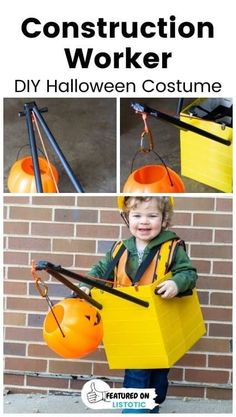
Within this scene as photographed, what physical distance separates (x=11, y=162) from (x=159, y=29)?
386 mm

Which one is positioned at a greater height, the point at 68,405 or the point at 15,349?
the point at 15,349

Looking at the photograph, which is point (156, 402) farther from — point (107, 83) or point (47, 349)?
point (107, 83)

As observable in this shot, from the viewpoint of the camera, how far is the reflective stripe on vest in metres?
1.66

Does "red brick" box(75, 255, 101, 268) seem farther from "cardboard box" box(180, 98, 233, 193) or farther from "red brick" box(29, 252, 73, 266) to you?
"cardboard box" box(180, 98, 233, 193)

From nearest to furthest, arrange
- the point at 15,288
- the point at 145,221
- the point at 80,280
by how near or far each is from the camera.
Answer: the point at 80,280 → the point at 145,221 → the point at 15,288

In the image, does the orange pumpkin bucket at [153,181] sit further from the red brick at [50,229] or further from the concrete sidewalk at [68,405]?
the concrete sidewalk at [68,405]

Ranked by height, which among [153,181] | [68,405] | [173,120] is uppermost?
[173,120]

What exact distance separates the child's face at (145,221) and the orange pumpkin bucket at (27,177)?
0.55 ft

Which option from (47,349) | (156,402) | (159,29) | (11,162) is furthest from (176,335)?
(159,29)

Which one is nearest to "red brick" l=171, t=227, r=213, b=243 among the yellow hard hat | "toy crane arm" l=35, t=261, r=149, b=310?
the yellow hard hat

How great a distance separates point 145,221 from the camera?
65.1 inches

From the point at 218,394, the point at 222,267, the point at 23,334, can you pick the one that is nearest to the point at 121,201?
the point at 222,267

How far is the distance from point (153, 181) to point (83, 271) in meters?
0.26

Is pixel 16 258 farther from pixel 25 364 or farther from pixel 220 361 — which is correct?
pixel 220 361
